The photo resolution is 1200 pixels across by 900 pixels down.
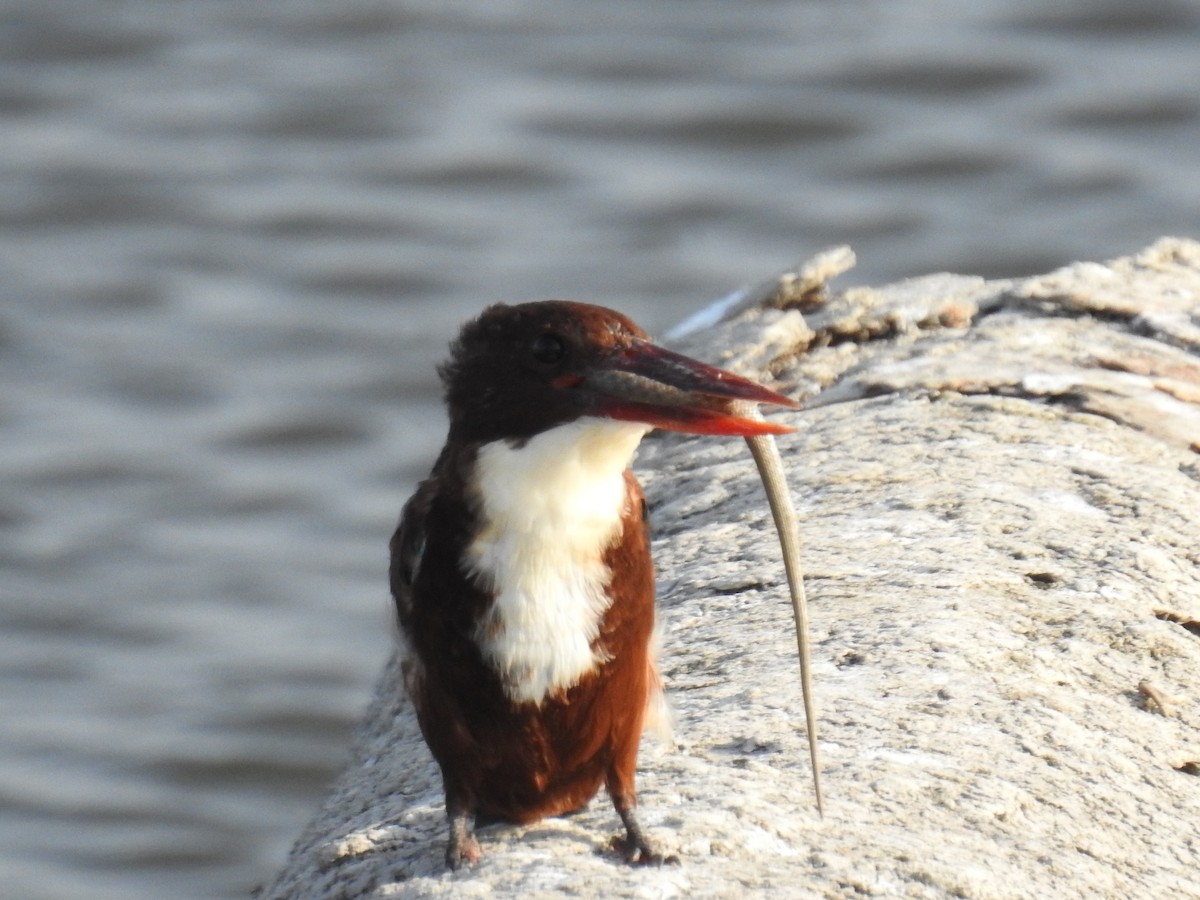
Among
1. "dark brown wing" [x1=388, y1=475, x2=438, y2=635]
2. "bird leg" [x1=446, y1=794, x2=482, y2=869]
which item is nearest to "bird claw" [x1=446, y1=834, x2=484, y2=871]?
"bird leg" [x1=446, y1=794, x2=482, y2=869]

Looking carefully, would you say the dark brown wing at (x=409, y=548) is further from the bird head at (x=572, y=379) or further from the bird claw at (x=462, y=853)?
the bird claw at (x=462, y=853)

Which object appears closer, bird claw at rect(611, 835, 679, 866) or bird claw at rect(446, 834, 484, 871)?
bird claw at rect(611, 835, 679, 866)

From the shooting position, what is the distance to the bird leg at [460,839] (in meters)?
2.74

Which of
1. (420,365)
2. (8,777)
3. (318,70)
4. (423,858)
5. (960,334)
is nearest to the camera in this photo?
(423,858)

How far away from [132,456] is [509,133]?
293 centimetres

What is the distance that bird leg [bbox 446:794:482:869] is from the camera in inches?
108

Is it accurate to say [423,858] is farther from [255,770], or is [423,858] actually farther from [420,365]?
[420,365]

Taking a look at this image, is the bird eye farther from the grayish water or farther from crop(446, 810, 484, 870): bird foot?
the grayish water

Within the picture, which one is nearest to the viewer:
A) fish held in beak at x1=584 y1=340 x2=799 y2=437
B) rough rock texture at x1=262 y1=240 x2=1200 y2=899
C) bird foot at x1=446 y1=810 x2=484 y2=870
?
fish held in beak at x1=584 y1=340 x2=799 y2=437

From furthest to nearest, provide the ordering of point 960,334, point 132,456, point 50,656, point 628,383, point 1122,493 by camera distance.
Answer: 1. point 132,456
2. point 50,656
3. point 960,334
4. point 1122,493
5. point 628,383

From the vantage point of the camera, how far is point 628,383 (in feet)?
8.54

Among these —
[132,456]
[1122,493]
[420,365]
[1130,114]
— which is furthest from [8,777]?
[1130,114]

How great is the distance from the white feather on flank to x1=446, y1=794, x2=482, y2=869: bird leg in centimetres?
20

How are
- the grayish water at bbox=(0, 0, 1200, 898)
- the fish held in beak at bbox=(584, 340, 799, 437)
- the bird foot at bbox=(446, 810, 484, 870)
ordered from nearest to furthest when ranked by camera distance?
the fish held in beak at bbox=(584, 340, 799, 437)
the bird foot at bbox=(446, 810, 484, 870)
the grayish water at bbox=(0, 0, 1200, 898)
